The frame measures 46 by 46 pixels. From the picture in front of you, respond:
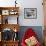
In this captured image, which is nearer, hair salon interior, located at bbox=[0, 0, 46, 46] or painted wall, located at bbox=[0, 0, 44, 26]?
hair salon interior, located at bbox=[0, 0, 46, 46]

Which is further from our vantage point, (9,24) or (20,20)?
(20,20)

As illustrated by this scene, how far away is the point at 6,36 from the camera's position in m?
5.75

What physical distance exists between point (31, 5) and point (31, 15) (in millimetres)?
381

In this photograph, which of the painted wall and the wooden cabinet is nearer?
the wooden cabinet

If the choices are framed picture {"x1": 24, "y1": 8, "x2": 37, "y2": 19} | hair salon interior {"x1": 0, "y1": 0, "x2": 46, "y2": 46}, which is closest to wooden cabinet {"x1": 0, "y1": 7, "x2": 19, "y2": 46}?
hair salon interior {"x1": 0, "y1": 0, "x2": 46, "y2": 46}

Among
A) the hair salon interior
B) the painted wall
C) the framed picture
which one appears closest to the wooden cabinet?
the hair salon interior

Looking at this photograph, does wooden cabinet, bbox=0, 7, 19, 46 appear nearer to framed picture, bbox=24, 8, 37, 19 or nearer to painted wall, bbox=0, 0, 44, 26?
painted wall, bbox=0, 0, 44, 26

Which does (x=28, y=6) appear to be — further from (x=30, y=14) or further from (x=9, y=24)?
(x=9, y=24)

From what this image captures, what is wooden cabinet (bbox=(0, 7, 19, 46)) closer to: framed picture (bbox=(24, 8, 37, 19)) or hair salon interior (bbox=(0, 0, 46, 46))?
hair salon interior (bbox=(0, 0, 46, 46))

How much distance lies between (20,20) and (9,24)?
0.45 meters

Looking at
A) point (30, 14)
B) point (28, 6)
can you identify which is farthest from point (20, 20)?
point (28, 6)

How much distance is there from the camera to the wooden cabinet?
18.8ft

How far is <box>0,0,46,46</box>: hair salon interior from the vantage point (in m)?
5.75

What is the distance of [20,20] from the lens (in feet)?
19.4
